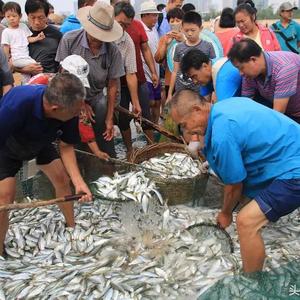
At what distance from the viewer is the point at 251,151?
326cm

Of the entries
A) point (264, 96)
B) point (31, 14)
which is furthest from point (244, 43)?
point (31, 14)

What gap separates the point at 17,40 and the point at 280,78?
10.7ft

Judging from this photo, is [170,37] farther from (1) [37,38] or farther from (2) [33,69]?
(2) [33,69]

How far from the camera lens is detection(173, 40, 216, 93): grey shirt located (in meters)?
6.30

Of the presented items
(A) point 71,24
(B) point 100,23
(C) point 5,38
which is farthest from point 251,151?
(C) point 5,38

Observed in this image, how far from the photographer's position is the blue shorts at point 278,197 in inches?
128

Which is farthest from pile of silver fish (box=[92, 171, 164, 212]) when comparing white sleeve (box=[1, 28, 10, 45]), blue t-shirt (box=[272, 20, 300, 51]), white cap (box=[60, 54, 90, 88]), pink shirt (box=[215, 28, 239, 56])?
blue t-shirt (box=[272, 20, 300, 51])

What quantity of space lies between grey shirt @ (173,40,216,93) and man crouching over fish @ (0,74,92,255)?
2.42 metres

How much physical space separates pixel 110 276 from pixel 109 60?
258 cm

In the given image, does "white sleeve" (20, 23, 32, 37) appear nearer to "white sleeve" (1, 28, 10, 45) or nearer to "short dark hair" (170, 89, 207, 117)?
Result: "white sleeve" (1, 28, 10, 45)

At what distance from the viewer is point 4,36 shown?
6176 millimetres

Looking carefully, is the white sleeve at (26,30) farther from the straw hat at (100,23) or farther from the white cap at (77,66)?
the white cap at (77,66)

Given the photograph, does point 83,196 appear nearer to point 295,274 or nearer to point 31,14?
point 295,274

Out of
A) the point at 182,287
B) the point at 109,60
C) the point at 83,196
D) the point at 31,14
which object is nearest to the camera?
the point at 182,287
